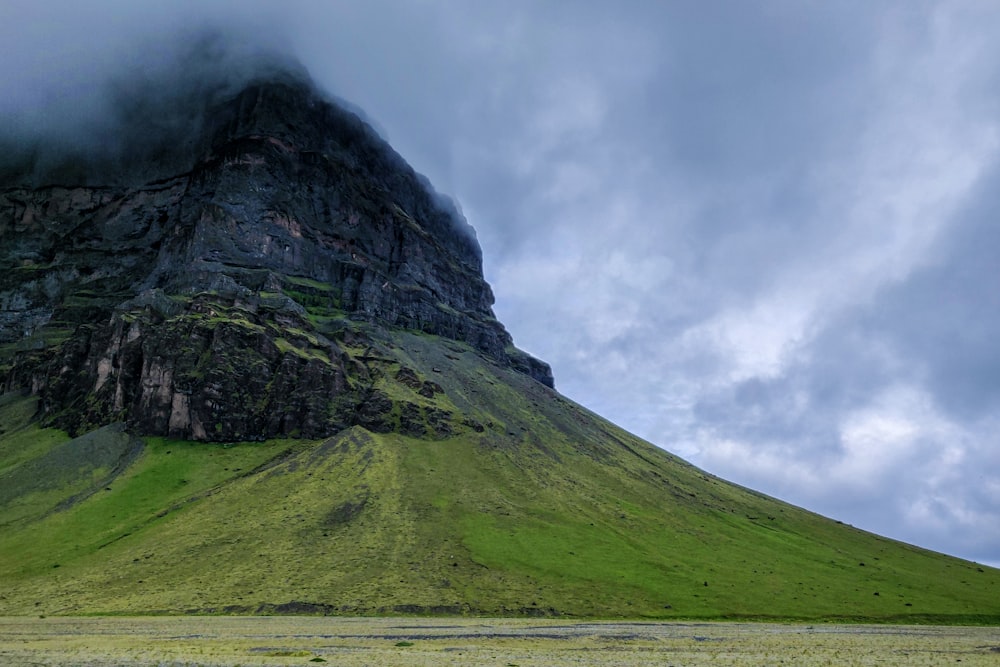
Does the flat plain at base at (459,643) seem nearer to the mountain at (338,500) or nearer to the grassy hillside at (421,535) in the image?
the grassy hillside at (421,535)

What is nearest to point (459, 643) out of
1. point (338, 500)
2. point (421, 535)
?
point (421, 535)

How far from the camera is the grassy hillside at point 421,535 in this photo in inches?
3230

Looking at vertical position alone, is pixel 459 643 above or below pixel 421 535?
below

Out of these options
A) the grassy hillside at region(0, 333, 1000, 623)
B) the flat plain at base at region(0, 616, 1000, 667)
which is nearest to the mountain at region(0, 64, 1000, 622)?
the grassy hillside at region(0, 333, 1000, 623)

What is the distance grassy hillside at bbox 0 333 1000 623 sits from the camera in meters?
82.0

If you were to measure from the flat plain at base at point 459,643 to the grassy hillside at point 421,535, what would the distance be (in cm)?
1112

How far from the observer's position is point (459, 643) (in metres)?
49.3

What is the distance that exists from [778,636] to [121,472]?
13720 cm

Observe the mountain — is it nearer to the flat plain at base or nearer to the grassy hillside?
the grassy hillside

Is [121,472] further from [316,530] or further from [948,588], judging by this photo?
[948,588]

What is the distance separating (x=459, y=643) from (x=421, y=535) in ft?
178

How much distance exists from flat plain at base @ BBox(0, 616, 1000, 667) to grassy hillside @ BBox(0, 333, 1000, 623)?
11.1 meters

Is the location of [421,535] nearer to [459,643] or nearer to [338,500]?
[338,500]

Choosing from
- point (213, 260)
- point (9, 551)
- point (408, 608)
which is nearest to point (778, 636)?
point (408, 608)
